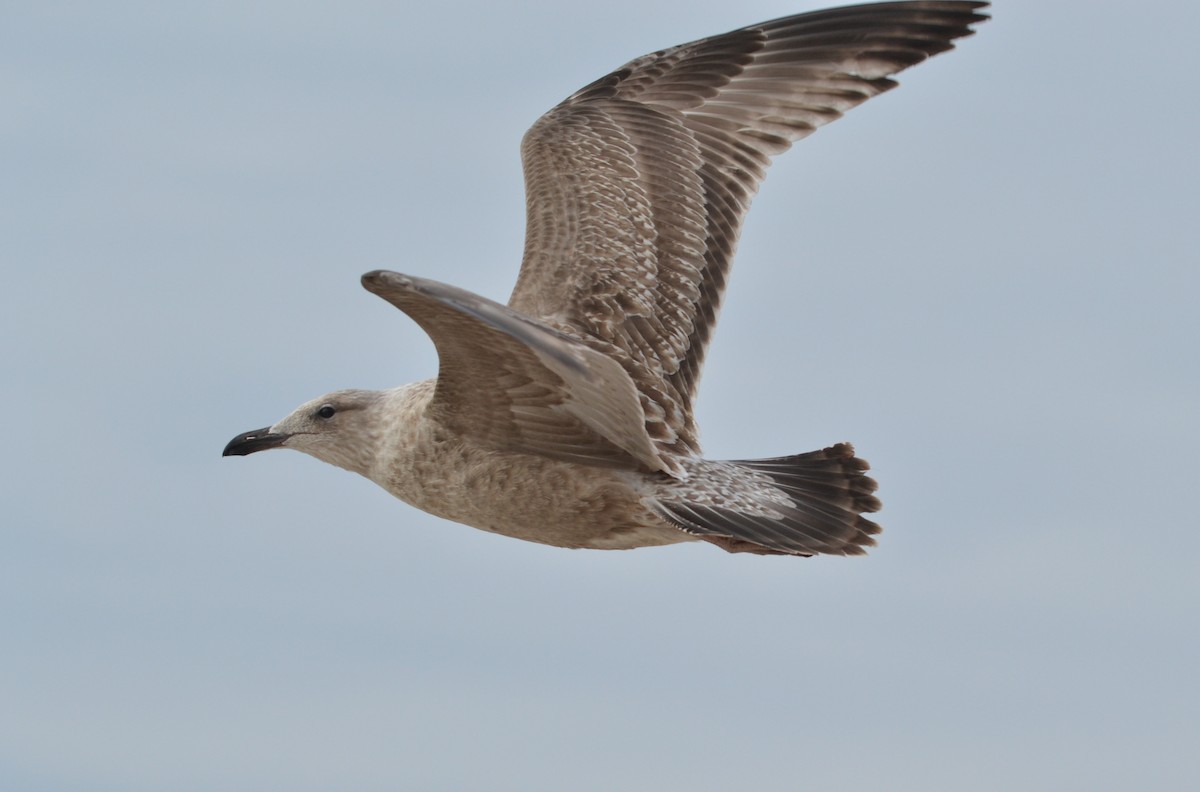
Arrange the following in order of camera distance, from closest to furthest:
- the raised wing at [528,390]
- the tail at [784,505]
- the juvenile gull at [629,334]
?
the raised wing at [528,390], the juvenile gull at [629,334], the tail at [784,505]

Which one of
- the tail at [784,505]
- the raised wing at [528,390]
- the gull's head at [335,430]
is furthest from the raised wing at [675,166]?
the gull's head at [335,430]

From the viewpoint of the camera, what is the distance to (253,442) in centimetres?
1142

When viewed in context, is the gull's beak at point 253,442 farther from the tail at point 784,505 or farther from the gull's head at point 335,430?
the tail at point 784,505

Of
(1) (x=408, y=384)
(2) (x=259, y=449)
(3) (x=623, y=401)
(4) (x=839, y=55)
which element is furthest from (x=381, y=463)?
(4) (x=839, y=55)

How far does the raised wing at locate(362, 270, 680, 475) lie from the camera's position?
26.6 feet

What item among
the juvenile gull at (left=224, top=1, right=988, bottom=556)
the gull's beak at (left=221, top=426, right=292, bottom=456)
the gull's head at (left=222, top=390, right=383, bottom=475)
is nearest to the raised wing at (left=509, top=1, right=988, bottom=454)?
the juvenile gull at (left=224, top=1, right=988, bottom=556)

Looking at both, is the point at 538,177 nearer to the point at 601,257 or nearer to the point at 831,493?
the point at 601,257

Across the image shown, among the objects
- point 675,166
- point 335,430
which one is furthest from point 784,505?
point 335,430

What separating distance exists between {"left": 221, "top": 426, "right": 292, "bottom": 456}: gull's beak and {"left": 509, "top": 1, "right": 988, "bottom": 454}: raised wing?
187cm

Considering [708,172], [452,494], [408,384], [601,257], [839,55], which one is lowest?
[452,494]

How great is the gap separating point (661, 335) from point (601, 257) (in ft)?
2.03

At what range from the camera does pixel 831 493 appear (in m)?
10.3

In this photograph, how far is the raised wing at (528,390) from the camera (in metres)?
8.11

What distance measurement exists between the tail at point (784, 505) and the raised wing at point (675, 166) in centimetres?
46
